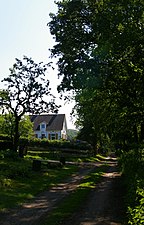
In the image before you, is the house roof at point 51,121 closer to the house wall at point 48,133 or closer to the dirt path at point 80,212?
the house wall at point 48,133

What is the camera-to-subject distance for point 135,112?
32719 millimetres

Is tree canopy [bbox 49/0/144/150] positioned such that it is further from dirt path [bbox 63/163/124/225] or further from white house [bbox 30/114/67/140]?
white house [bbox 30/114/67/140]

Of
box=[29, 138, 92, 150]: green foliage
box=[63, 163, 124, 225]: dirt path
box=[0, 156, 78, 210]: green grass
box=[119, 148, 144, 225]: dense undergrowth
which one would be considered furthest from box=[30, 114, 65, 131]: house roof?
box=[63, 163, 124, 225]: dirt path

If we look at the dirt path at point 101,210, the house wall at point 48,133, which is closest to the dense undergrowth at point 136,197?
the dirt path at point 101,210

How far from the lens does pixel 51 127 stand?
Answer: 374 ft

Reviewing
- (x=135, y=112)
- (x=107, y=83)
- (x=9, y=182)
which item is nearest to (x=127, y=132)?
(x=135, y=112)

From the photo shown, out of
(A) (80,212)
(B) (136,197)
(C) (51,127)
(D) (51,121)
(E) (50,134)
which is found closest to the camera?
(B) (136,197)

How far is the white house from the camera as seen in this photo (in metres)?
114

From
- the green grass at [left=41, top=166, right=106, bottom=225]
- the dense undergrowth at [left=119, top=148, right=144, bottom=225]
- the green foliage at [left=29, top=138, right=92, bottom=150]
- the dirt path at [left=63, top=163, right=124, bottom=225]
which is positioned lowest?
the dirt path at [left=63, top=163, right=124, bottom=225]

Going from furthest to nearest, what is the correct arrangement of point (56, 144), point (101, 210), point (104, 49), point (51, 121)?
point (51, 121)
point (56, 144)
point (104, 49)
point (101, 210)

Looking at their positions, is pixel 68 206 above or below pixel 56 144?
below

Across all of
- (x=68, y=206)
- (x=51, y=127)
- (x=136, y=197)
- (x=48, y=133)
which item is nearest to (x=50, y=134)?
(x=48, y=133)

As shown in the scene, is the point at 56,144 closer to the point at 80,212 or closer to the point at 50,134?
the point at 50,134

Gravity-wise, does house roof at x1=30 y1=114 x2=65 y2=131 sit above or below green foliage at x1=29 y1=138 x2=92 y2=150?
above
